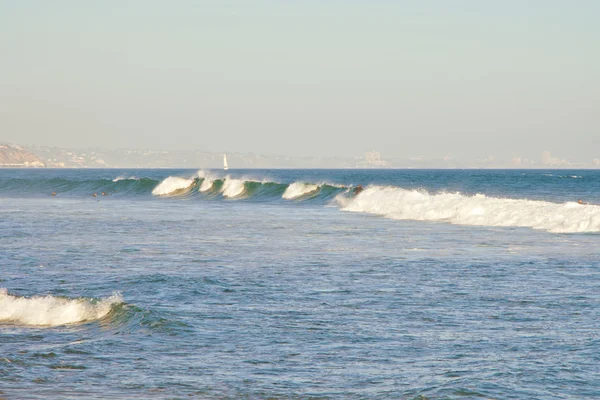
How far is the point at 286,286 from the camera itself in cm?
1748

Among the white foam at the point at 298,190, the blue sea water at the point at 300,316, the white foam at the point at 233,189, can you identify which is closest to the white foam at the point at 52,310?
the blue sea water at the point at 300,316

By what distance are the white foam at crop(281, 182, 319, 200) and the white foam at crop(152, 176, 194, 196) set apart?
52.0 feet

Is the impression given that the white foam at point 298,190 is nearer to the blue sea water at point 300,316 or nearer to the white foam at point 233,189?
the white foam at point 233,189

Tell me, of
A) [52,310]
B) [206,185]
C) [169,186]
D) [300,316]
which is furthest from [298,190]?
[300,316]

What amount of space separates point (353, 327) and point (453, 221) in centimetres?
2817

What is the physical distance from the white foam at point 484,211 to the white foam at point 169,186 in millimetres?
33029

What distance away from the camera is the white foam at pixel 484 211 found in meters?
33.8

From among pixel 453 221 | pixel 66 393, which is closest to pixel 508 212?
pixel 453 221

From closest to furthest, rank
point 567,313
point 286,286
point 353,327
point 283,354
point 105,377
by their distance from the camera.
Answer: point 105,377, point 283,354, point 353,327, point 567,313, point 286,286

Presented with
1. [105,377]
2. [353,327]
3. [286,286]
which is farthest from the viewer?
[286,286]

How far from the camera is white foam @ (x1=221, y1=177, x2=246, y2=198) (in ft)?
254

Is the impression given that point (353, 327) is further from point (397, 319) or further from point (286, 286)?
point (286, 286)

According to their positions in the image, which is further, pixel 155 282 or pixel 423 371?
pixel 155 282

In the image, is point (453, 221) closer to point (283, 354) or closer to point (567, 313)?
point (567, 313)
